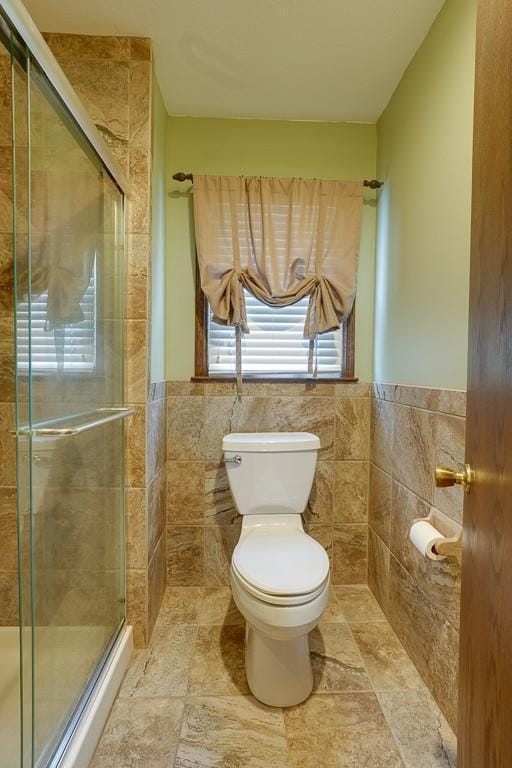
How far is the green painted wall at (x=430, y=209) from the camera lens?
1.27m

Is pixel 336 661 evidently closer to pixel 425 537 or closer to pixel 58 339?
pixel 425 537

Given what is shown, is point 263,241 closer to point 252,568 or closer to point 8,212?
point 8,212

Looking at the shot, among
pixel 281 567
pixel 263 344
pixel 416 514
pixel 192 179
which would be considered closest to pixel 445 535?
pixel 416 514

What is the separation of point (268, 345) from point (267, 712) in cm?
149

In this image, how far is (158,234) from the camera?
6.08 ft

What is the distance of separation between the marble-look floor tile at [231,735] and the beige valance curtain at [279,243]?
4.88 feet

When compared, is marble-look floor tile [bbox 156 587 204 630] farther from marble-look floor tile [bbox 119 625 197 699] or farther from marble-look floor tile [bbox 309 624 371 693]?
marble-look floor tile [bbox 309 624 371 693]

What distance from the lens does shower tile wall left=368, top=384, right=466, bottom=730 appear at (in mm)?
1268

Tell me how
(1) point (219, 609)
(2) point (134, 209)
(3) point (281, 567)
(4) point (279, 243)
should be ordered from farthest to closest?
1. (4) point (279, 243)
2. (1) point (219, 609)
3. (2) point (134, 209)
4. (3) point (281, 567)

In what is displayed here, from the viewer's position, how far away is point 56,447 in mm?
1199

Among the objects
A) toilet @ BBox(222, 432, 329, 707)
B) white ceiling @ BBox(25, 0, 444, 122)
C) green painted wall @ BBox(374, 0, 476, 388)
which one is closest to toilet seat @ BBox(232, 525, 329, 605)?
toilet @ BBox(222, 432, 329, 707)

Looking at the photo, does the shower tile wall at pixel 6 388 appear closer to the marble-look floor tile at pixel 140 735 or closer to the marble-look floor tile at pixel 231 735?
the marble-look floor tile at pixel 140 735

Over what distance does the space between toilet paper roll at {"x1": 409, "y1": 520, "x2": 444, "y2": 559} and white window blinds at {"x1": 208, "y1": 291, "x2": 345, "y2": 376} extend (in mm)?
974

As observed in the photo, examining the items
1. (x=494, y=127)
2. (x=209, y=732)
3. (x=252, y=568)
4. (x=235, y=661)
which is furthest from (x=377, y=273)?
(x=209, y=732)
